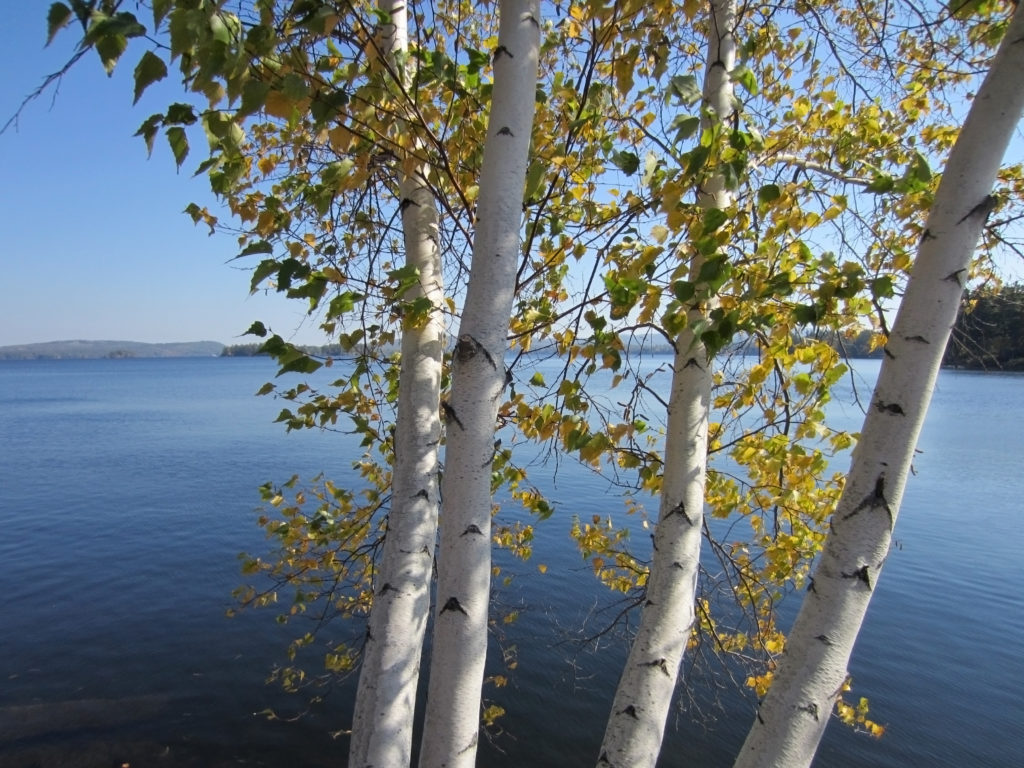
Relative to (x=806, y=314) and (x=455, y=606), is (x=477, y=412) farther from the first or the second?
(x=806, y=314)

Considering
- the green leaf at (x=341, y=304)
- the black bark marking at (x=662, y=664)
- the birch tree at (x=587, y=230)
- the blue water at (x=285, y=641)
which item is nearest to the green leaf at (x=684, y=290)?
the birch tree at (x=587, y=230)

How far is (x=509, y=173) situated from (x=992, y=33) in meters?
1.82

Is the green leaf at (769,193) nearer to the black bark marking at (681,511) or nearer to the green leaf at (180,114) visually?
the black bark marking at (681,511)

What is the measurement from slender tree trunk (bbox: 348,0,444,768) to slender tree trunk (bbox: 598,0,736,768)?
0.79 metres

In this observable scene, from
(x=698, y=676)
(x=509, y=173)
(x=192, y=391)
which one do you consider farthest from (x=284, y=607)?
(x=192, y=391)

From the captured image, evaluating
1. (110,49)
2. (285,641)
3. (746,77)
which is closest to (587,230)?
(746,77)

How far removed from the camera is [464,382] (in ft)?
6.36

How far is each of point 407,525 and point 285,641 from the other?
9689 millimetres

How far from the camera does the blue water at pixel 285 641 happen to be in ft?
26.7

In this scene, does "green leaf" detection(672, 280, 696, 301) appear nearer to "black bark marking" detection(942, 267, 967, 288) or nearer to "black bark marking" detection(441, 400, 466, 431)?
"black bark marking" detection(942, 267, 967, 288)

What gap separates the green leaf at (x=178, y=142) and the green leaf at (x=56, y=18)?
344mm

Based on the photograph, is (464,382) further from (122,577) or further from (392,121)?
(122,577)

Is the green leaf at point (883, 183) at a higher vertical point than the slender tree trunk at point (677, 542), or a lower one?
higher

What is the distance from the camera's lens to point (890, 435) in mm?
1679
